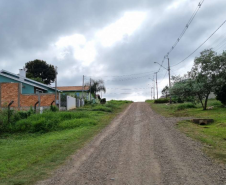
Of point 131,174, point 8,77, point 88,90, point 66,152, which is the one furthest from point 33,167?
point 88,90

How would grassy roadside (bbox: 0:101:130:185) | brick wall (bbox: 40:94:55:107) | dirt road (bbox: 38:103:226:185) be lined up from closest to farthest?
dirt road (bbox: 38:103:226:185) < grassy roadside (bbox: 0:101:130:185) < brick wall (bbox: 40:94:55:107)

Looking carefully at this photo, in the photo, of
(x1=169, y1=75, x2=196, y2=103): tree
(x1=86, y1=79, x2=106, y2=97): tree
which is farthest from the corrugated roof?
(x1=169, y1=75, x2=196, y2=103): tree

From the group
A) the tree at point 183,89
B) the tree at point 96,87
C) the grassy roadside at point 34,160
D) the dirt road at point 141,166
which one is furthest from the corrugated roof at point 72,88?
the dirt road at point 141,166

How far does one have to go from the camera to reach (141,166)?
6.45 meters

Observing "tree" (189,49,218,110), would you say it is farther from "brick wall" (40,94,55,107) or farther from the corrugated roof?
the corrugated roof

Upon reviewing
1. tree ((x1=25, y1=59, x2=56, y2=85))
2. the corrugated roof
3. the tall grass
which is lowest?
the tall grass

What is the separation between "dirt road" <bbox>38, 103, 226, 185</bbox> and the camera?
17.7 ft

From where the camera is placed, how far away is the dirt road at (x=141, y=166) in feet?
17.7

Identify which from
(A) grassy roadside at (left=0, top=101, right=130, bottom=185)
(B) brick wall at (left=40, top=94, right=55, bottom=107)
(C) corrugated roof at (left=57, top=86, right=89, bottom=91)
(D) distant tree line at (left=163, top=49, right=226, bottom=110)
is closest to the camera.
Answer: (A) grassy roadside at (left=0, top=101, right=130, bottom=185)

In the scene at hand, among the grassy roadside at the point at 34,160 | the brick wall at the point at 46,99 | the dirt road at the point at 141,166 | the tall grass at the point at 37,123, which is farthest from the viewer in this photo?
the brick wall at the point at 46,99

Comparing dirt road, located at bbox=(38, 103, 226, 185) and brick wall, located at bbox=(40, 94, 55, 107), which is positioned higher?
brick wall, located at bbox=(40, 94, 55, 107)

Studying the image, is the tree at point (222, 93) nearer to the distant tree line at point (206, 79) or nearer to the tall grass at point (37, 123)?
the distant tree line at point (206, 79)

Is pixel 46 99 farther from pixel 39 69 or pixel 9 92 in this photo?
pixel 39 69

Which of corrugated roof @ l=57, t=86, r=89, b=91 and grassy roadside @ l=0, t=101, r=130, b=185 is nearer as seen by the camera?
grassy roadside @ l=0, t=101, r=130, b=185
